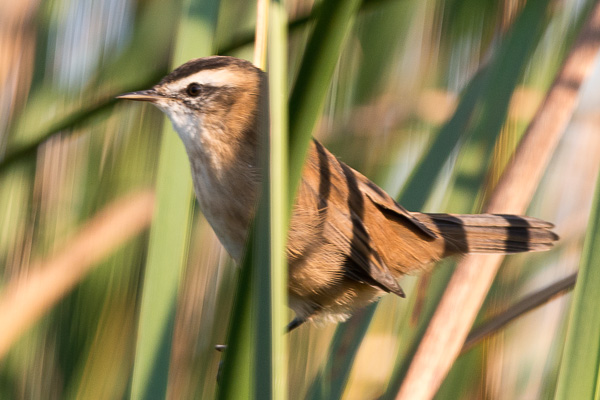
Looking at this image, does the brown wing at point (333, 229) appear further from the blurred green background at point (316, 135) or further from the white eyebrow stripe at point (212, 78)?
the white eyebrow stripe at point (212, 78)

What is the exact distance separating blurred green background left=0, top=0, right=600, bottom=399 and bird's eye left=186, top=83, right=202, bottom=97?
4.8 inches

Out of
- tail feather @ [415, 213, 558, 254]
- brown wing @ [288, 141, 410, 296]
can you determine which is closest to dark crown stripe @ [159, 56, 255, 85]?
brown wing @ [288, 141, 410, 296]

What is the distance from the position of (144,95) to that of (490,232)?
988 mm

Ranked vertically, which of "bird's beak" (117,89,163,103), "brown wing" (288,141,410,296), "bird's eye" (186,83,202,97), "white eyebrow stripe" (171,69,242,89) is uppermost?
"white eyebrow stripe" (171,69,242,89)

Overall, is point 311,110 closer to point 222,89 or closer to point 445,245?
point 222,89

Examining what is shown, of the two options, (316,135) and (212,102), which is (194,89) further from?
(316,135)

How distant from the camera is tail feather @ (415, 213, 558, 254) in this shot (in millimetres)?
1722

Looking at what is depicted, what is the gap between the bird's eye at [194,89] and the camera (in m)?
1.58

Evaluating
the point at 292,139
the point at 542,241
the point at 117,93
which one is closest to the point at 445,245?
the point at 542,241

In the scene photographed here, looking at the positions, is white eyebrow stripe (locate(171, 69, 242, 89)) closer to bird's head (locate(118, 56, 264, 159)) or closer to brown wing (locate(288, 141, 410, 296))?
bird's head (locate(118, 56, 264, 159))

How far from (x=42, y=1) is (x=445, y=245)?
1308mm

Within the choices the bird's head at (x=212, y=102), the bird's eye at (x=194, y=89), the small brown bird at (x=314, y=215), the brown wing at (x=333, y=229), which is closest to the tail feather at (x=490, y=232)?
the small brown bird at (x=314, y=215)

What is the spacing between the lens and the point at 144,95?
4.98 feet

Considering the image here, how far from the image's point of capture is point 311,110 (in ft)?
2.29
